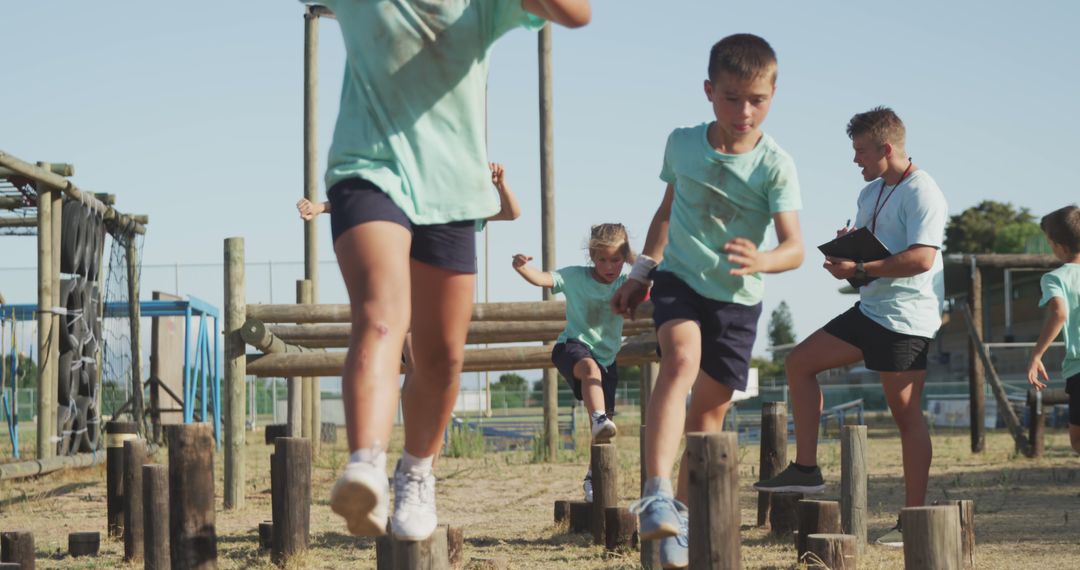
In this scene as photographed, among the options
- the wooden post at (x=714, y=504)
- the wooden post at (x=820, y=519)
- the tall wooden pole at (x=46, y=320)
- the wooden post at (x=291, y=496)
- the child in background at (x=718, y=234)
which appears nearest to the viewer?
the wooden post at (x=714, y=504)

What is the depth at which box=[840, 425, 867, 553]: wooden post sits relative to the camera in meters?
5.91

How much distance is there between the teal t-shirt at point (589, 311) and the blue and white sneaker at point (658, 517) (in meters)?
3.57

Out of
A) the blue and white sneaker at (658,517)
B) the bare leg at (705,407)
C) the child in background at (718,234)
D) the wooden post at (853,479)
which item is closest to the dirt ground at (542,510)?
the wooden post at (853,479)

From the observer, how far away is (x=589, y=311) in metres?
7.53

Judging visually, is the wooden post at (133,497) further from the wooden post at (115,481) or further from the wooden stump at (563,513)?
the wooden stump at (563,513)

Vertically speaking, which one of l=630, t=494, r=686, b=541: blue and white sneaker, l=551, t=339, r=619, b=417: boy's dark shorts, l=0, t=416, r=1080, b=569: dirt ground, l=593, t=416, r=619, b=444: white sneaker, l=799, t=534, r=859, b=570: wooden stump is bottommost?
l=0, t=416, r=1080, b=569: dirt ground

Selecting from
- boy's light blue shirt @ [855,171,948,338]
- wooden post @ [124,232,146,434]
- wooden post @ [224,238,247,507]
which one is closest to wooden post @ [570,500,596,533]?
boy's light blue shirt @ [855,171,948,338]

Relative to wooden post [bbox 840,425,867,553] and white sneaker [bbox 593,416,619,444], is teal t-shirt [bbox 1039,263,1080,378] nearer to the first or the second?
wooden post [bbox 840,425,867,553]

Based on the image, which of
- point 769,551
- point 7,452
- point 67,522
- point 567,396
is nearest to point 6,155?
point 67,522

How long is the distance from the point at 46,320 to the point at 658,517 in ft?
32.5

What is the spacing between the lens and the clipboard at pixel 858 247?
18.4 ft

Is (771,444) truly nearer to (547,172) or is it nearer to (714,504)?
(714,504)

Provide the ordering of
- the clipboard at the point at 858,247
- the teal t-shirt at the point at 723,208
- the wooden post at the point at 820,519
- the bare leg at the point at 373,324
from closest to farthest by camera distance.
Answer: the bare leg at the point at 373,324 < the teal t-shirt at the point at 723,208 < the wooden post at the point at 820,519 < the clipboard at the point at 858,247

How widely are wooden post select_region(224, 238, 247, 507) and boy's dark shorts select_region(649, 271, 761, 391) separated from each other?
5396mm
